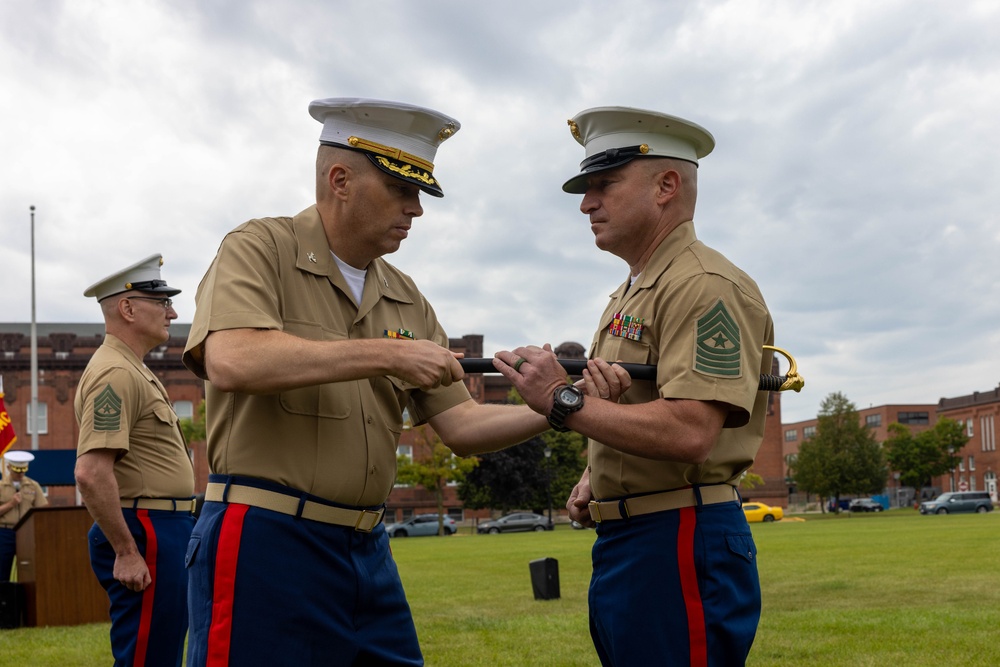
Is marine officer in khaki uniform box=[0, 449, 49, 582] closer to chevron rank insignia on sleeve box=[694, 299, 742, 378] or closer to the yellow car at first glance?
chevron rank insignia on sleeve box=[694, 299, 742, 378]

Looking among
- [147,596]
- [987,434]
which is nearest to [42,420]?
[147,596]

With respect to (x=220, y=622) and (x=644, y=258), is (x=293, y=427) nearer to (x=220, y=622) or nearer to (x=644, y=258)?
(x=220, y=622)

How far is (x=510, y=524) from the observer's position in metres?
63.7

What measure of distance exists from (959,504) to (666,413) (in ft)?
235

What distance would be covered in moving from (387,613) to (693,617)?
1145mm

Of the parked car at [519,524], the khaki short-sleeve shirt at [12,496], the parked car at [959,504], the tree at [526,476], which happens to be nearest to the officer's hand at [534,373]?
the khaki short-sleeve shirt at [12,496]

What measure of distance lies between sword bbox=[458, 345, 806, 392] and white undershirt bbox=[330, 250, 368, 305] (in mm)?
646

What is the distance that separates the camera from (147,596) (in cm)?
579

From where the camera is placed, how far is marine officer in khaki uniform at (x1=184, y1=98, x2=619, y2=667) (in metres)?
3.37

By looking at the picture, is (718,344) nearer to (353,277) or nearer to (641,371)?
(641,371)

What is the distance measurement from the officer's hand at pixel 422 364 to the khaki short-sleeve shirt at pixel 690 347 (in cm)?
82

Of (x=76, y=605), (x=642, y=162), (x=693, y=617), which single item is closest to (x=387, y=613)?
(x=693, y=617)

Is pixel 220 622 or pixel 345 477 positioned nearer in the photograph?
pixel 220 622

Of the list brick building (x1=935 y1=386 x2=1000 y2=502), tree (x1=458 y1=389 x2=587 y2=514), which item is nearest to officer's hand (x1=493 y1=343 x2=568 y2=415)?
tree (x1=458 y1=389 x2=587 y2=514)
